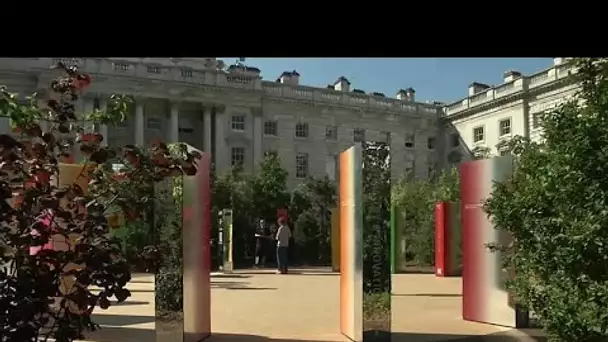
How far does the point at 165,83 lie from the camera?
1550 inches

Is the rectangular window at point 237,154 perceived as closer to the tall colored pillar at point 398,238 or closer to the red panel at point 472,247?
the tall colored pillar at point 398,238

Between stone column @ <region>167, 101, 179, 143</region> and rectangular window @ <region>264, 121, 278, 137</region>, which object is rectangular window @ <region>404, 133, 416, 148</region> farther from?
stone column @ <region>167, 101, 179, 143</region>

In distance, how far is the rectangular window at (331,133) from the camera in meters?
38.9

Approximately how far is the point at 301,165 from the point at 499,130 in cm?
907

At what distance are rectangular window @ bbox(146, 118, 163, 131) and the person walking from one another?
2103 cm

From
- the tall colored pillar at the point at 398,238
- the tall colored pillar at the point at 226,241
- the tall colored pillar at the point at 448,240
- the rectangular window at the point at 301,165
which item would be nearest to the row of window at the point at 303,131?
the rectangular window at the point at 301,165

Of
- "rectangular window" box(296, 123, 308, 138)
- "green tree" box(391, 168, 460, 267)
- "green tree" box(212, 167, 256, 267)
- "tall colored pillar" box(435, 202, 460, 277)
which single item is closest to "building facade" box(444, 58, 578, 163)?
"rectangular window" box(296, 123, 308, 138)

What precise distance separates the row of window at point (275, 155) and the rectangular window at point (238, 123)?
1.10 m

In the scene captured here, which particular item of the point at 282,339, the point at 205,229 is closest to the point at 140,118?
the point at 205,229
